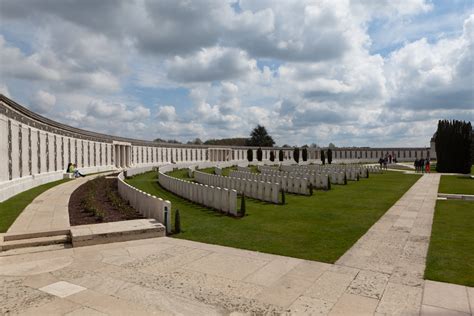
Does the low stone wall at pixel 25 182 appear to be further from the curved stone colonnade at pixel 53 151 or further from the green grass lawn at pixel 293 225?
the green grass lawn at pixel 293 225

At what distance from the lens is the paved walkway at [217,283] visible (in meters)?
4.82

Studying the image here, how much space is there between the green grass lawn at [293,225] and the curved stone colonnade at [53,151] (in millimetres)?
9625

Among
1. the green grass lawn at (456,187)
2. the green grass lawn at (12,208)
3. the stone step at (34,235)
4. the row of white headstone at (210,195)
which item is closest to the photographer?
the stone step at (34,235)

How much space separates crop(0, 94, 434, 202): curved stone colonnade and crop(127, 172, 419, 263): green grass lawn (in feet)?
31.6

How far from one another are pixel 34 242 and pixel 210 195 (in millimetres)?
6752

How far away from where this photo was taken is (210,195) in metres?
13.8

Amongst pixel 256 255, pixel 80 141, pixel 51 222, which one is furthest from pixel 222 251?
pixel 80 141

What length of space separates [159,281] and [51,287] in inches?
70.5

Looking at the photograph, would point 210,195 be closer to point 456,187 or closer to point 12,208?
point 12,208

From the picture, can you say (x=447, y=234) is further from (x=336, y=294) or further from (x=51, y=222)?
(x=51, y=222)

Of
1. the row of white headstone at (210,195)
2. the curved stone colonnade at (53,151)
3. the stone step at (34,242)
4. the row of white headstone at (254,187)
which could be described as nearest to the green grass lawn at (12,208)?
the curved stone colonnade at (53,151)

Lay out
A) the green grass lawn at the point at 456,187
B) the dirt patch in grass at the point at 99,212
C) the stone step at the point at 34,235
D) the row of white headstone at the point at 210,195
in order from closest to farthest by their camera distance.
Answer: the stone step at the point at 34,235 < the dirt patch in grass at the point at 99,212 < the row of white headstone at the point at 210,195 < the green grass lawn at the point at 456,187

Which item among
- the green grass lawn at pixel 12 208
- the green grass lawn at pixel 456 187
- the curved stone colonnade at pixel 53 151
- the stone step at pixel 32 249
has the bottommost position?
the green grass lawn at pixel 456 187

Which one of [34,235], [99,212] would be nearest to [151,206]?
[99,212]
